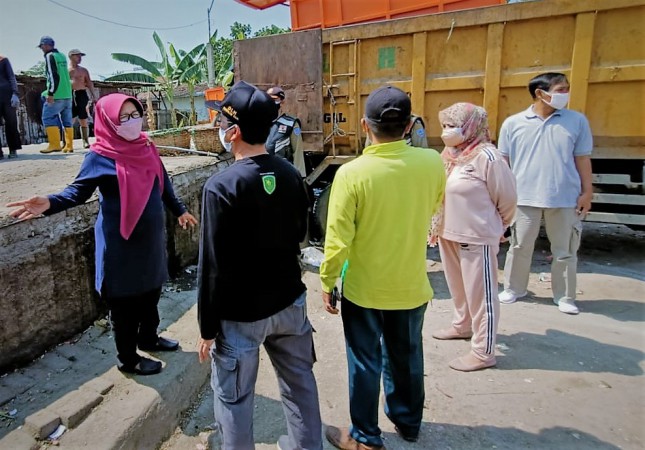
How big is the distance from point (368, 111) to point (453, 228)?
123 centimetres

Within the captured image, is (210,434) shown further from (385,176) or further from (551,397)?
(551,397)

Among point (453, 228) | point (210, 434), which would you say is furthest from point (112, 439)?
point (453, 228)

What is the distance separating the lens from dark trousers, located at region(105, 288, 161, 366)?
2.46 m

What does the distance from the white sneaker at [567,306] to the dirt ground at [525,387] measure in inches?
2.3

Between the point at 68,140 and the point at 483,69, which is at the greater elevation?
the point at 483,69

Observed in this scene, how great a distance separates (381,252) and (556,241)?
2431mm

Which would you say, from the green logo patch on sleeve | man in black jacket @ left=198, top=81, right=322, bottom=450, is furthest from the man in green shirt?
the green logo patch on sleeve

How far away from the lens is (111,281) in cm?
237

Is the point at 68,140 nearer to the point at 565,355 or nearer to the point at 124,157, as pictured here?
the point at 124,157

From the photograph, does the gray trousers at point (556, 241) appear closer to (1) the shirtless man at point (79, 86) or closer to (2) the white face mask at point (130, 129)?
(2) the white face mask at point (130, 129)

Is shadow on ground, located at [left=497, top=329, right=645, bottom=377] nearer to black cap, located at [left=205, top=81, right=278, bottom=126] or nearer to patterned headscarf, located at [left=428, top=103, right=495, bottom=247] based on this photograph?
patterned headscarf, located at [left=428, top=103, right=495, bottom=247]

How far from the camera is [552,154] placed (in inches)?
141

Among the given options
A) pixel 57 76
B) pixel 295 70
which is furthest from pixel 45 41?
pixel 295 70

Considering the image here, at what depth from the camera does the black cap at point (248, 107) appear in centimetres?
172
